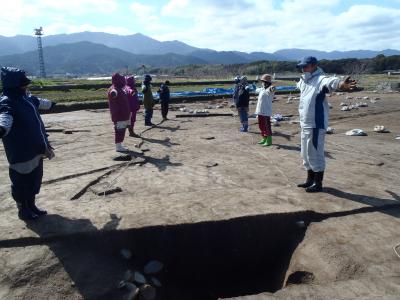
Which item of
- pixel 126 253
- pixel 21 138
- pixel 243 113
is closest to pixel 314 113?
pixel 126 253

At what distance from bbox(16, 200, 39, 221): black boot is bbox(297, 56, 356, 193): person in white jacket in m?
3.72

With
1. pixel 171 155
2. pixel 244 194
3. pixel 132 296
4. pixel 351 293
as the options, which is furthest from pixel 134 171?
pixel 351 293

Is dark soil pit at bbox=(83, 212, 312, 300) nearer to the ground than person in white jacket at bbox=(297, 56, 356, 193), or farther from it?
nearer to the ground

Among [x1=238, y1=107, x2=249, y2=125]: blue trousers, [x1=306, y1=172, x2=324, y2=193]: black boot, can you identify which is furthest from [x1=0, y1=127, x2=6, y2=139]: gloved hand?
[x1=238, y1=107, x2=249, y2=125]: blue trousers

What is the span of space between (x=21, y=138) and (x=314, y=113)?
3752 millimetres

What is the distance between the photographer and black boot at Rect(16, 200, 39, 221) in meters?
4.53

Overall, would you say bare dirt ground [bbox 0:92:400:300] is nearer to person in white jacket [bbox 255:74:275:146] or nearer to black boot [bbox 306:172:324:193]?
black boot [bbox 306:172:324:193]

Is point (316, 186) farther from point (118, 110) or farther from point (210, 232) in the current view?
point (118, 110)

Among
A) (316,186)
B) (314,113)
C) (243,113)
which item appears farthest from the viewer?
(243,113)

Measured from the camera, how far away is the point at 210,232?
179 inches

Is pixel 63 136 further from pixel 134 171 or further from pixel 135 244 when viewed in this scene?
pixel 135 244

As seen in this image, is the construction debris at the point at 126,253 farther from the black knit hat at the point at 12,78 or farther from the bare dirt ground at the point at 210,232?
the black knit hat at the point at 12,78

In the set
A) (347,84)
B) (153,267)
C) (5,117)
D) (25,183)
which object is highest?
(347,84)

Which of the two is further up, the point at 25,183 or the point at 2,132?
the point at 2,132
